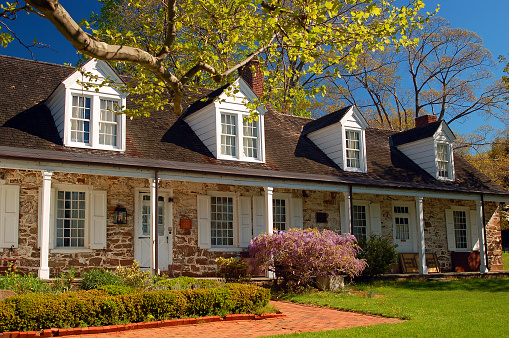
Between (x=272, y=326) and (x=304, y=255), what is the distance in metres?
3.74

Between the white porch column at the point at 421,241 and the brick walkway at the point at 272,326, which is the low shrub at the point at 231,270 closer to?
the brick walkway at the point at 272,326

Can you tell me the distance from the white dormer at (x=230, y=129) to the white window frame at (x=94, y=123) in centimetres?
272

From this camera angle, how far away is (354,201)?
1823 centimetres

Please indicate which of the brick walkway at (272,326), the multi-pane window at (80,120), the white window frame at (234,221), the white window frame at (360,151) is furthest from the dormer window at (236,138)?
the brick walkway at (272,326)

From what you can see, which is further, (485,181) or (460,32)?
(460,32)

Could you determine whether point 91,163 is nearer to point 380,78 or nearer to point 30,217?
point 30,217

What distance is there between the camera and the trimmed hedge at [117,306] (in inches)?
300

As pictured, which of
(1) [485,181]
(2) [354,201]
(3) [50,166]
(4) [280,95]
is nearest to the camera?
(3) [50,166]

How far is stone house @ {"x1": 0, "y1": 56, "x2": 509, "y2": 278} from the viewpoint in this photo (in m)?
12.8

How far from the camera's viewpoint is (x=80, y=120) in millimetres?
13648

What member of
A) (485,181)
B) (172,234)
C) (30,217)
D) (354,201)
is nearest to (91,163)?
(30,217)

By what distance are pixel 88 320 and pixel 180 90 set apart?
4.18 m

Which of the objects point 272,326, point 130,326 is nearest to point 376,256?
point 272,326

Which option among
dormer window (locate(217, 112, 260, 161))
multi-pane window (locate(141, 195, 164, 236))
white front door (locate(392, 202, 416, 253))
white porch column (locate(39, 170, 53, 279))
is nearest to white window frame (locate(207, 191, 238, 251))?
dormer window (locate(217, 112, 260, 161))
